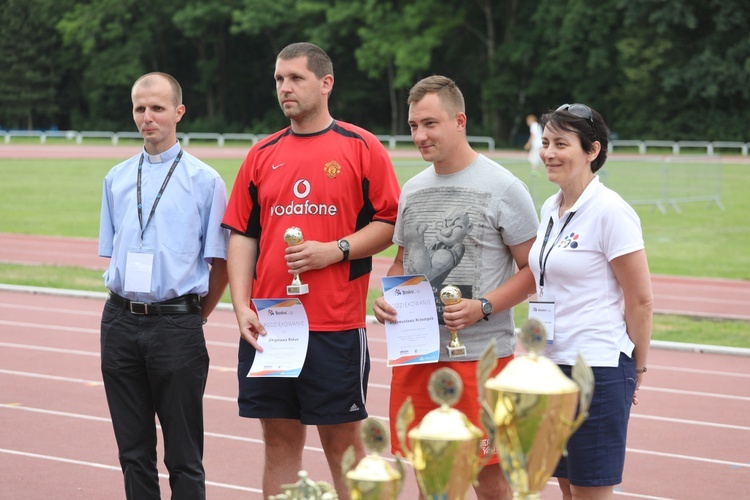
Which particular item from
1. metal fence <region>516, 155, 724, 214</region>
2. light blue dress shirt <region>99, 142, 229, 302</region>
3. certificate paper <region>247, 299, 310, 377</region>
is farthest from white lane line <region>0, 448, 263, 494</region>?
metal fence <region>516, 155, 724, 214</region>

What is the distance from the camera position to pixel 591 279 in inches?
153

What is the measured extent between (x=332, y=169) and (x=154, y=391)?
1.18m

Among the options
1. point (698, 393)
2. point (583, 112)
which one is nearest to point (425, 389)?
point (583, 112)

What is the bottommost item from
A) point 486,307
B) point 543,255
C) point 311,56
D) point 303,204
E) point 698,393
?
point 698,393

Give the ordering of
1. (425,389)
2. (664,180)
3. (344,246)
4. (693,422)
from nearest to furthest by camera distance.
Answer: (425,389)
(344,246)
(693,422)
(664,180)

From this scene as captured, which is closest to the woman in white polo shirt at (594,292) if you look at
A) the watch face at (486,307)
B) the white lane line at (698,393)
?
the watch face at (486,307)

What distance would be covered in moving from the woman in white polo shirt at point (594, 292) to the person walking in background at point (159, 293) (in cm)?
150

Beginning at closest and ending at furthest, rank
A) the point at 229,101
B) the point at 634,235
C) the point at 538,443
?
the point at 538,443 → the point at 634,235 → the point at 229,101

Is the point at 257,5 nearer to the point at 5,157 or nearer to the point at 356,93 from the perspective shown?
the point at 356,93

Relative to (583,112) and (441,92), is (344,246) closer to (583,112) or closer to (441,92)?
(441,92)

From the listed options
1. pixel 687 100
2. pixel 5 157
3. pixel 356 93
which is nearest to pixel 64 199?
pixel 5 157

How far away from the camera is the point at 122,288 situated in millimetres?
4551

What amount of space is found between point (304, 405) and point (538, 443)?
2.32 metres

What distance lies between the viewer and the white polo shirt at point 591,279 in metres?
3.85
